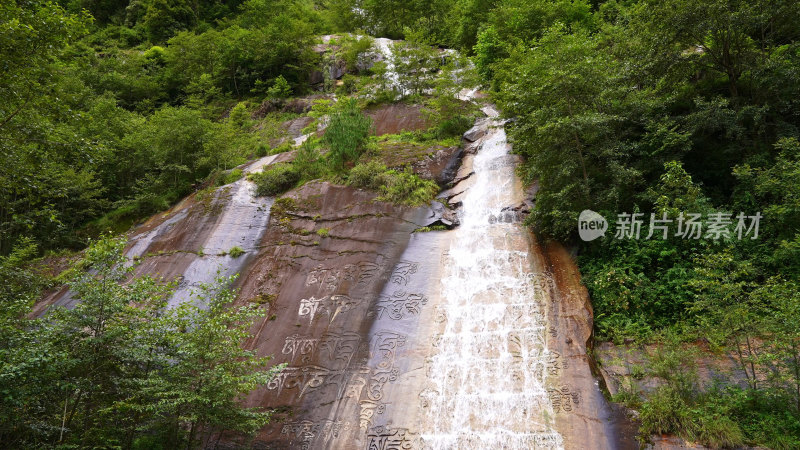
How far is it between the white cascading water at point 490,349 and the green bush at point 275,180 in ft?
22.5

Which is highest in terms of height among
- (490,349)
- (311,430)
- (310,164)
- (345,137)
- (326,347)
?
(345,137)

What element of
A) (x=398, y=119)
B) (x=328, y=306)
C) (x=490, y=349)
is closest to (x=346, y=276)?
(x=328, y=306)

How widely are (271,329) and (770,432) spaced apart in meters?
9.87

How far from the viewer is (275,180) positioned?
1513 centimetres

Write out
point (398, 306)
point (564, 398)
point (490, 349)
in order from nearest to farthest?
point (564, 398)
point (490, 349)
point (398, 306)

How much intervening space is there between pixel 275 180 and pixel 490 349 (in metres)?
10.1

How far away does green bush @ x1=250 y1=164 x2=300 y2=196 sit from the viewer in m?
15.0

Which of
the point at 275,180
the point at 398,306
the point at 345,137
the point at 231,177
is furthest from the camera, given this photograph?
the point at 231,177

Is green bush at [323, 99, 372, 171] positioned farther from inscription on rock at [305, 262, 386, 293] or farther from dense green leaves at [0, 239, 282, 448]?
dense green leaves at [0, 239, 282, 448]

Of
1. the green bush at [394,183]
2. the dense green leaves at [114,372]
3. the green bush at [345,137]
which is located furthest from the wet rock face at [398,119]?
the dense green leaves at [114,372]

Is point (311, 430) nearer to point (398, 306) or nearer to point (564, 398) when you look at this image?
point (398, 306)

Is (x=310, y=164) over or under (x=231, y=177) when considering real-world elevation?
over

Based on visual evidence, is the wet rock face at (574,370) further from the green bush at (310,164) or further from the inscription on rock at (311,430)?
the green bush at (310,164)

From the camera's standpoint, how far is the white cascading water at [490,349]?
24.9 ft
